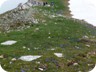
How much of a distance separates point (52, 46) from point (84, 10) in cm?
3124

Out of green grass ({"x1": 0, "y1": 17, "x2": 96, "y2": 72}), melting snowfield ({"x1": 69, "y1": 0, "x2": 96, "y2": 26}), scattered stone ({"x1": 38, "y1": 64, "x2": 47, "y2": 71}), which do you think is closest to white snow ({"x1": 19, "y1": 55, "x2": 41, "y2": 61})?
green grass ({"x1": 0, "y1": 17, "x2": 96, "y2": 72})

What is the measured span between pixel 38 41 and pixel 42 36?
209 centimetres

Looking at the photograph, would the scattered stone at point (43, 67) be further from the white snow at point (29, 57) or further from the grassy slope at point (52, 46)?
the white snow at point (29, 57)

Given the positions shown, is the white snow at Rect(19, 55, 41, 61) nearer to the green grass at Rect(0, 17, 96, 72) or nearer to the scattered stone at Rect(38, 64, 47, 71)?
the green grass at Rect(0, 17, 96, 72)

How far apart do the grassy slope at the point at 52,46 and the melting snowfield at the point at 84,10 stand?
10666mm

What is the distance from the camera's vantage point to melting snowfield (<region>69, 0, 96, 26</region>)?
5229cm

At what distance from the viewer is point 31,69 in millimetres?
22906

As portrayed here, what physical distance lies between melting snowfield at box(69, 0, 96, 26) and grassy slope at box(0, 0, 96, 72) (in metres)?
10.7

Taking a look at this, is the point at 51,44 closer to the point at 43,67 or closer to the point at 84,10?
the point at 43,67

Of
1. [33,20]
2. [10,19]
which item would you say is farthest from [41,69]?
[10,19]

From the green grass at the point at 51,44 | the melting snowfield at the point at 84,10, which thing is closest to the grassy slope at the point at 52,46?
the green grass at the point at 51,44

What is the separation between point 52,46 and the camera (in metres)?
29.3

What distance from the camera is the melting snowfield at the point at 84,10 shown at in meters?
52.3

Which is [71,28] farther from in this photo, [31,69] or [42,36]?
[31,69]
